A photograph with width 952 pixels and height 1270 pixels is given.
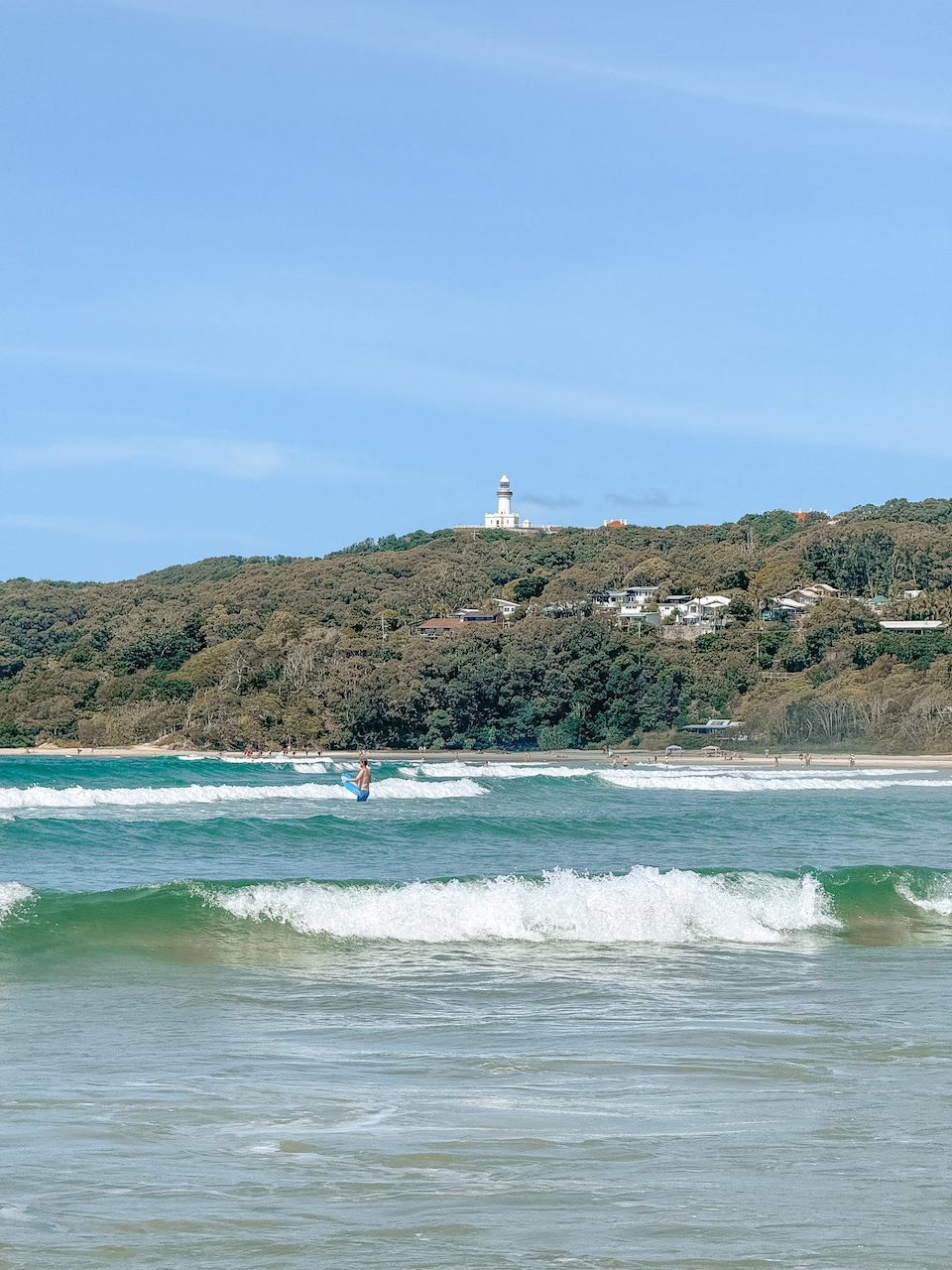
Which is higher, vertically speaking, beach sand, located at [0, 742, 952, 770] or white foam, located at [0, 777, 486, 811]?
white foam, located at [0, 777, 486, 811]

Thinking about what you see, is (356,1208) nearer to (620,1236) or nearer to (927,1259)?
(620,1236)

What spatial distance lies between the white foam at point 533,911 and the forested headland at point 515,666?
277ft

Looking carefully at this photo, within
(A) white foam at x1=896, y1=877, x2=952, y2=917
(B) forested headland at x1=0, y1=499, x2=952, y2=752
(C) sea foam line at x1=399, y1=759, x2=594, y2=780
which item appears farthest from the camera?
(B) forested headland at x1=0, y1=499, x2=952, y2=752

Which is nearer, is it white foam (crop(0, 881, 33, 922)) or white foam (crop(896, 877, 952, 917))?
white foam (crop(0, 881, 33, 922))

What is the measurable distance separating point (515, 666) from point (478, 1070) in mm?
100684

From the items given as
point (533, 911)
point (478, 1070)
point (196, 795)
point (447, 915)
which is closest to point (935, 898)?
point (533, 911)

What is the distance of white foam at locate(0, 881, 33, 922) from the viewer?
13797mm

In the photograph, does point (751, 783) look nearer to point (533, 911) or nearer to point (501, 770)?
point (501, 770)

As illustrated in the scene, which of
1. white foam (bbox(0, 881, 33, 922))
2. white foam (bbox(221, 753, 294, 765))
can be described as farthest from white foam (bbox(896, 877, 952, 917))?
white foam (bbox(221, 753, 294, 765))

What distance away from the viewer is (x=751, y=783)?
60.2 m

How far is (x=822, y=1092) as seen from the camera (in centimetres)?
737

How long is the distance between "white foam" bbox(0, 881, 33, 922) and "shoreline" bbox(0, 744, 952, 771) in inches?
2752

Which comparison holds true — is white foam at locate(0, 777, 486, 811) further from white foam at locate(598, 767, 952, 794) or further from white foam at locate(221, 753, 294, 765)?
white foam at locate(221, 753, 294, 765)

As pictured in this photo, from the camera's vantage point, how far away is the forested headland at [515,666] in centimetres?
10500
